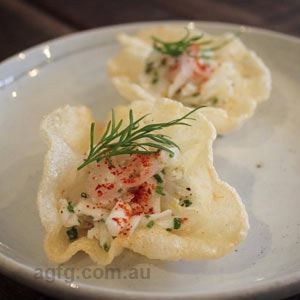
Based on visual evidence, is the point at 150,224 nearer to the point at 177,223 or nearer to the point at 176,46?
the point at 177,223

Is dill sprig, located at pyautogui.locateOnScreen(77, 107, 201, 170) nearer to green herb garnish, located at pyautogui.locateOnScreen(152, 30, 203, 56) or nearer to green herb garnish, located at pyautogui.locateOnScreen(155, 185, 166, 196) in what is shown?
green herb garnish, located at pyautogui.locateOnScreen(155, 185, 166, 196)

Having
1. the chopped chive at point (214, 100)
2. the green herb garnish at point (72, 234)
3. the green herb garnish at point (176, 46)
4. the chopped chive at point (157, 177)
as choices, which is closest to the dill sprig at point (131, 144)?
the chopped chive at point (157, 177)

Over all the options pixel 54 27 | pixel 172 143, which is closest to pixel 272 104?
pixel 172 143

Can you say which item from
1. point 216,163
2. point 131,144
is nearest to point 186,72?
point 216,163

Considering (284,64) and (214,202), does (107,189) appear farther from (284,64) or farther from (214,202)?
(284,64)

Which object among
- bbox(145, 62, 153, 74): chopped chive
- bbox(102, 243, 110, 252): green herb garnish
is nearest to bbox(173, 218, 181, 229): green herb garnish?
bbox(102, 243, 110, 252): green herb garnish
